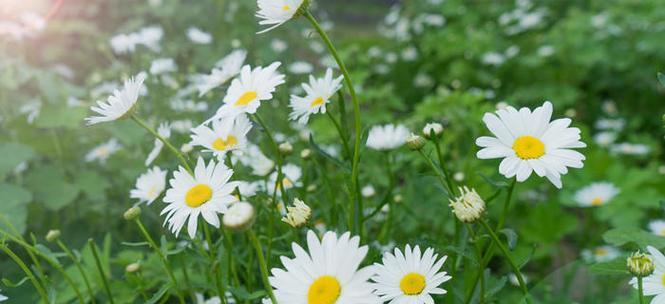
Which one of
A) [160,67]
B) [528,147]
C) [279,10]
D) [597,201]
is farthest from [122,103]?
[597,201]

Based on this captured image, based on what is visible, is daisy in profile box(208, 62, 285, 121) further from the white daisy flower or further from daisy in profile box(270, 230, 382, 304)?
the white daisy flower

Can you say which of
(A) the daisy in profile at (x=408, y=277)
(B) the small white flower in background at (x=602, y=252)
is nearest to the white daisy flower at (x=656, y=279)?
(A) the daisy in profile at (x=408, y=277)

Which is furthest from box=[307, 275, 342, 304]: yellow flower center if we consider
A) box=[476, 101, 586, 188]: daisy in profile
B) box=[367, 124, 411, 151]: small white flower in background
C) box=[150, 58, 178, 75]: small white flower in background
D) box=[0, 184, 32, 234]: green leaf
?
box=[150, 58, 178, 75]: small white flower in background

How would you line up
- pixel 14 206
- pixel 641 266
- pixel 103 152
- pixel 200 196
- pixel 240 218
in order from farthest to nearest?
pixel 103 152, pixel 14 206, pixel 200 196, pixel 641 266, pixel 240 218

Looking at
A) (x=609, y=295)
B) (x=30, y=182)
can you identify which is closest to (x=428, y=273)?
(x=609, y=295)

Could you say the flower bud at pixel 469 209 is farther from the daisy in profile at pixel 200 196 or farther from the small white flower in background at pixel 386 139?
the small white flower in background at pixel 386 139

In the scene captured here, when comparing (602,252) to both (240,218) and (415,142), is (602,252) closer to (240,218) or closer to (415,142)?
(415,142)
